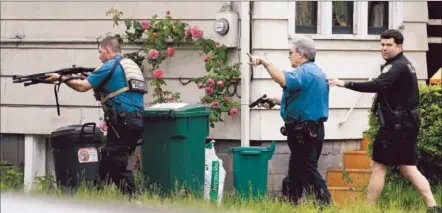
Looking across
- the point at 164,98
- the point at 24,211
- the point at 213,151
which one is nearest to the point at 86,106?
the point at 164,98

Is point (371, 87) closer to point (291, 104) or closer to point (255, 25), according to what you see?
point (291, 104)

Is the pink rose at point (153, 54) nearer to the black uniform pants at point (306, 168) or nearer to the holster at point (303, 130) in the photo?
the black uniform pants at point (306, 168)

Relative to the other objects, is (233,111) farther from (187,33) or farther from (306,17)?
(306,17)

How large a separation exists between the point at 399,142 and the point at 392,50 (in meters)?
0.86

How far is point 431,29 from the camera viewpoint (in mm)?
14055

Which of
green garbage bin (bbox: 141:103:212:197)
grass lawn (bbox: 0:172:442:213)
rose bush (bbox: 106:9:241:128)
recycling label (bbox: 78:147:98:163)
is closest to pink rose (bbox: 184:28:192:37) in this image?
rose bush (bbox: 106:9:241:128)

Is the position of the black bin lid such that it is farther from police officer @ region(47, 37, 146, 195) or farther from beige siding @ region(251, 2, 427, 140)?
beige siding @ region(251, 2, 427, 140)

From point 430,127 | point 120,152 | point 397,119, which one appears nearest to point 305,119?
point 397,119

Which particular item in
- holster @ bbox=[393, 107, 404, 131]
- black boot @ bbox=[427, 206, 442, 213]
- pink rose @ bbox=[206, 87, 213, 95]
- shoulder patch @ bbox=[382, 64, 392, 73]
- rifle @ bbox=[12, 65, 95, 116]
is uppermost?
shoulder patch @ bbox=[382, 64, 392, 73]

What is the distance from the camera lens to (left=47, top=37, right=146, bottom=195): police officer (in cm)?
1034

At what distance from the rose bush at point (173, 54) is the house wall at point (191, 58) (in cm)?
14

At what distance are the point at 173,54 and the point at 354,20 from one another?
2147 millimetres

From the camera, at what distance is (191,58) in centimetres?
1230

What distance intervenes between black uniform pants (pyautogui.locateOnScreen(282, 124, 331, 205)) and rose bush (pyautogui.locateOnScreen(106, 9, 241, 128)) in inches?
82.1
